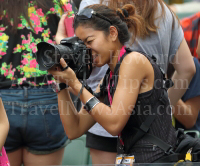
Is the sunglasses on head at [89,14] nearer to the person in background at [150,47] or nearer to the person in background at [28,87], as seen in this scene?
the person in background at [150,47]

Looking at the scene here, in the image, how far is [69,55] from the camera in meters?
1.77

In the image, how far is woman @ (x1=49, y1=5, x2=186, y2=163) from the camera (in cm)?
173

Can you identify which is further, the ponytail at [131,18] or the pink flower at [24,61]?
the pink flower at [24,61]

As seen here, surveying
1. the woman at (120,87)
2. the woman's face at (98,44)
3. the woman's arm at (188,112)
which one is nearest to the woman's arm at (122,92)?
the woman at (120,87)

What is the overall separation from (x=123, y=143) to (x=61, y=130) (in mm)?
547

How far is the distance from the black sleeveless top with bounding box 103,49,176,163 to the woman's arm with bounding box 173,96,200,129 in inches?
40.6

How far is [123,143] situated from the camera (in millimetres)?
1858

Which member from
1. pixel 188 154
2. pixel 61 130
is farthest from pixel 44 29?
pixel 188 154

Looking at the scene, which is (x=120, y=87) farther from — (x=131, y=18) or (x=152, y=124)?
(x=131, y=18)

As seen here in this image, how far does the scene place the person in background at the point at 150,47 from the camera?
2154mm

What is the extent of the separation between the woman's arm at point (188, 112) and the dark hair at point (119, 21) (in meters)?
1.01

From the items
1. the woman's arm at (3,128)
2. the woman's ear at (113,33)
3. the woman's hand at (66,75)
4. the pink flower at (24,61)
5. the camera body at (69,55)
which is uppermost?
the woman's ear at (113,33)

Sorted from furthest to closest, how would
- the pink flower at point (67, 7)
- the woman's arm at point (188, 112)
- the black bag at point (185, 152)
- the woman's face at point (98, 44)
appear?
the woman's arm at point (188, 112) < the pink flower at point (67, 7) < the woman's face at point (98, 44) < the black bag at point (185, 152)

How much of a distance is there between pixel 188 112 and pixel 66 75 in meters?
1.39
